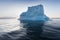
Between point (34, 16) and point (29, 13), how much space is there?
878 mm

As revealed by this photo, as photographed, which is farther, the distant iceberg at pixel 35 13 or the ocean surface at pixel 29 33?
the distant iceberg at pixel 35 13

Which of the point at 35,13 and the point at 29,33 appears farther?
the point at 35,13

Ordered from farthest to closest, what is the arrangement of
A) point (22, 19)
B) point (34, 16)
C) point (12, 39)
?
point (22, 19)
point (34, 16)
point (12, 39)

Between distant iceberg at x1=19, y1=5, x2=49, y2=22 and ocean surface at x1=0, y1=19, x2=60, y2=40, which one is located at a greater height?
distant iceberg at x1=19, y1=5, x2=49, y2=22

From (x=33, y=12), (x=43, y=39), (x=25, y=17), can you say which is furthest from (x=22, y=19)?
(x=43, y=39)

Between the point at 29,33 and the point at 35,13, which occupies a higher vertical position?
the point at 35,13

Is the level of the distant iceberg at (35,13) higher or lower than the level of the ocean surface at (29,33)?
higher

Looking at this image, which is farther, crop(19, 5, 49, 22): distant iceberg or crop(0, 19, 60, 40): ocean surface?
crop(19, 5, 49, 22): distant iceberg

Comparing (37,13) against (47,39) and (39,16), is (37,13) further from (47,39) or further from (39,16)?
(47,39)

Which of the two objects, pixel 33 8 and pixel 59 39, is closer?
pixel 59 39

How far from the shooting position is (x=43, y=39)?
Result: 601 cm

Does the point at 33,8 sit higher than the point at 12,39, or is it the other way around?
the point at 33,8

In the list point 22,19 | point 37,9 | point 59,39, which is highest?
point 37,9

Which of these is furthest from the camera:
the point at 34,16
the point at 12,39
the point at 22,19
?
the point at 22,19
